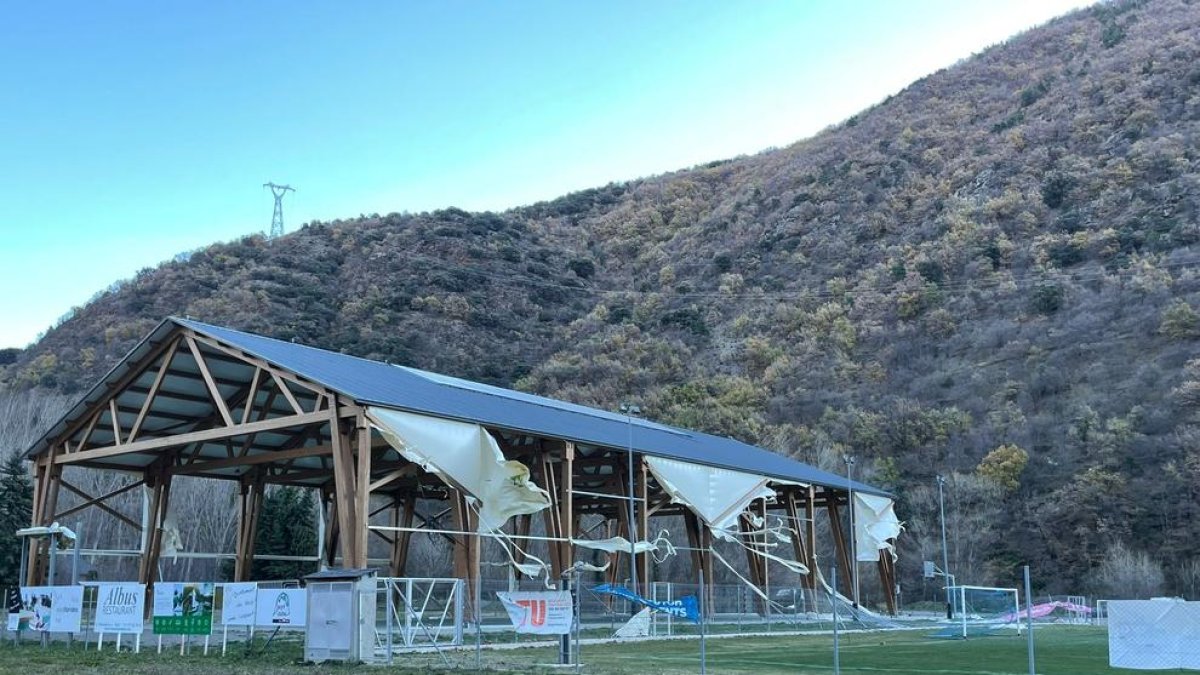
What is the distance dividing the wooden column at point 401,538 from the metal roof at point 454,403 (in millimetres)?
5536

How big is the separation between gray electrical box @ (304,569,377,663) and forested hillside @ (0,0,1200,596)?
134ft

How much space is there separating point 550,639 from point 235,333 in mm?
11144

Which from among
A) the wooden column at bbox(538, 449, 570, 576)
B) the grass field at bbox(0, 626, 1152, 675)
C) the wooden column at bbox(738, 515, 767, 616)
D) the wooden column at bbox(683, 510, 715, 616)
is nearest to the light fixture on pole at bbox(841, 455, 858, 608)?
the wooden column at bbox(738, 515, 767, 616)

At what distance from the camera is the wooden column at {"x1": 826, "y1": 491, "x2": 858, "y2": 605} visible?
142 ft

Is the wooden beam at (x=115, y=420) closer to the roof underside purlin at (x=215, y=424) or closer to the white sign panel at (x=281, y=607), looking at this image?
the roof underside purlin at (x=215, y=424)

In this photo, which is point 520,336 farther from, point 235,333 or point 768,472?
point 235,333

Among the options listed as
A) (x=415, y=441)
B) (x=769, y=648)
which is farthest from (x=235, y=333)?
(x=769, y=648)

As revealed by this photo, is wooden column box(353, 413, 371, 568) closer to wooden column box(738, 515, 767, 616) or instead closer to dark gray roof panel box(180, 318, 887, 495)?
dark gray roof panel box(180, 318, 887, 495)

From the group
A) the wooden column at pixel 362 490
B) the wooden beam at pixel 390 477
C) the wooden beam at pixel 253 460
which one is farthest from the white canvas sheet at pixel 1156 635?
the wooden beam at pixel 253 460

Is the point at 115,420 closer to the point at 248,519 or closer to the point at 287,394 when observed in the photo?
the point at 287,394

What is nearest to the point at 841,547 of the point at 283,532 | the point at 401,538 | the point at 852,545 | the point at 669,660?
the point at 852,545

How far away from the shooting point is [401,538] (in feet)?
127

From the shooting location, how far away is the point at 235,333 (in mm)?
28359

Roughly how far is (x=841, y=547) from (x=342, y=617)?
2761cm
